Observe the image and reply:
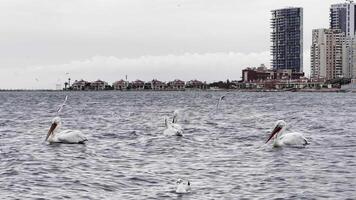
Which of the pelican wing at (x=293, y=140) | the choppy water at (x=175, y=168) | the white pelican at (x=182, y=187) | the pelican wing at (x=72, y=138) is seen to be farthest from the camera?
the pelican wing at (x=72, y=138)

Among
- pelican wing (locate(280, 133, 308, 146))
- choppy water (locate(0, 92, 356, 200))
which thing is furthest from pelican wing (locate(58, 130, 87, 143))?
pelican wing (locate(280, 133, 308, 146))

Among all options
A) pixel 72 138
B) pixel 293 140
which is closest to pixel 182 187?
pixel 293 140

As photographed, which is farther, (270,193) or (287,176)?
(287,176)

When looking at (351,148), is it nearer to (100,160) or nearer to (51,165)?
(100,160)

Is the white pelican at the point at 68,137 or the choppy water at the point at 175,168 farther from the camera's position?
the white pelican at the point at 68,137

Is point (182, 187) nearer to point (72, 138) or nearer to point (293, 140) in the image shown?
point (293, 140)

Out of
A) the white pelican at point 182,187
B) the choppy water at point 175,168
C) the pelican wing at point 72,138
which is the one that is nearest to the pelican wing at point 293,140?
the choppy water at point 175,168

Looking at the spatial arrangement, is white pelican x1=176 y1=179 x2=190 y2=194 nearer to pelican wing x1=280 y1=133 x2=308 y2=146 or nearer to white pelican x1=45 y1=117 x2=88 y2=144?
pelican wing x1=280 y1=133 x2=308 y2=146

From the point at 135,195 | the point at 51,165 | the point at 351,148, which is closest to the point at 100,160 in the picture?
the point at 51,165

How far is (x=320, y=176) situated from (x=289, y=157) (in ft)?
17.6

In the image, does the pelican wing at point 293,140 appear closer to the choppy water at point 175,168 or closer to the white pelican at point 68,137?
the choppy water at point 175,168

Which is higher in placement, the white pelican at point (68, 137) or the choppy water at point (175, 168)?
the white pelican at point (68, 137)

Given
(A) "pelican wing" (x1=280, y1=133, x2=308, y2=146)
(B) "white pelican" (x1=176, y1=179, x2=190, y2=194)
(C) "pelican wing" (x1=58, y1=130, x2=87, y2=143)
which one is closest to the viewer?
(B) "white pelican" (x1=176, y1=179, x2=190, y2=194)

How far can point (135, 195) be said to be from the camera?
18344mm
